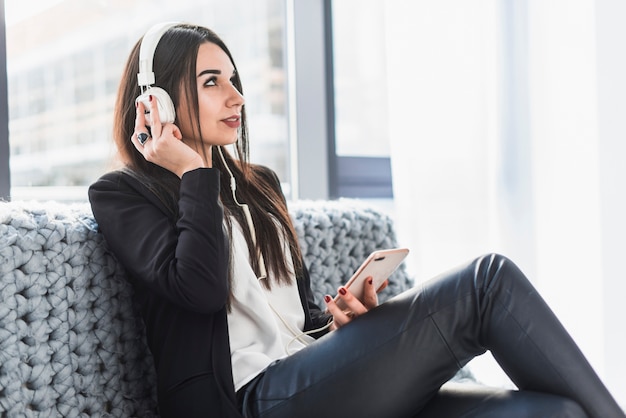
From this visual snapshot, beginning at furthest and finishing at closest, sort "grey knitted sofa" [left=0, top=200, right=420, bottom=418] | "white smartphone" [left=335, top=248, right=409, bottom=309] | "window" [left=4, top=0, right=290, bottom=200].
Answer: "window" [left=4, top=0, right=290, bottom=200] → "white smartphone" [left=335, top=248, right=409, bottom=309] → "grey knitted sofa" [left=0, top=200, right=420, bottom=418]

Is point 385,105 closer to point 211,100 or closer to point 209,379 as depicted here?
point 211,100

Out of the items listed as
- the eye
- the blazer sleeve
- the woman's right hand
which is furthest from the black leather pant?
the eye

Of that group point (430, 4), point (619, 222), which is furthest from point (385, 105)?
point (619, 222)

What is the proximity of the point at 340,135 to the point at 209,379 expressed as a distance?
4.61 ft

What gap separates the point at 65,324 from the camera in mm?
1071

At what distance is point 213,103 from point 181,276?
347 millimetres

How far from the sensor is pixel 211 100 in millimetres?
1275

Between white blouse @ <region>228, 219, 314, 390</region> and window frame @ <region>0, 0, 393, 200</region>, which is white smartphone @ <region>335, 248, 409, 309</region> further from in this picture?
window frame @ <region>0, 0, 393, 200</region>

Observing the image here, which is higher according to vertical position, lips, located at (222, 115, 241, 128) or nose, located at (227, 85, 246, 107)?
nose, located at (227, 85, 246, 107)

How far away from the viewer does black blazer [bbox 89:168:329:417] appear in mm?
1079

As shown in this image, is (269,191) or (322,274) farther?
(322,274)

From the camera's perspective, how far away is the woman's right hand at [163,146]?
3.94 feet

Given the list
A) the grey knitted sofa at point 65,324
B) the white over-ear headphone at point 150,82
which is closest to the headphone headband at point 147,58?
the white over-ear headphone at point 150,82

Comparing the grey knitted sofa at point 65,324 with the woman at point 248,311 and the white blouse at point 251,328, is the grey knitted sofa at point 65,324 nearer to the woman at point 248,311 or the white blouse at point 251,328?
the woman at point 248,311
